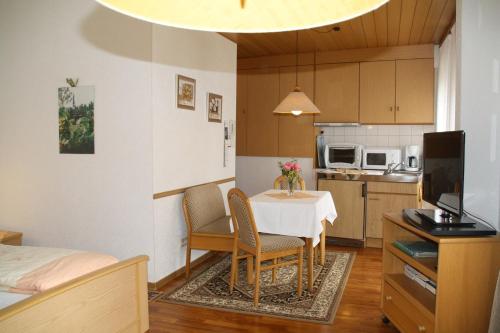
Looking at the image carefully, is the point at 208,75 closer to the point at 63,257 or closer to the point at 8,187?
the point at 8,187

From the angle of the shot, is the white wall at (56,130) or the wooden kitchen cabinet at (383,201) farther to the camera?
the wooden kitchen cabinet at (383,201)

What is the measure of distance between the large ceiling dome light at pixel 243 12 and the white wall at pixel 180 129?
9.68ft

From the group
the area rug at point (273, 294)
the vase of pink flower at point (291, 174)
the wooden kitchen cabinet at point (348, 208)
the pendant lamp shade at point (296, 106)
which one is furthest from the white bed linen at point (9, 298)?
the wooden kitchen cabinet at point (348, 208)

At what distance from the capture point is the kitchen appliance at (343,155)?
18.8ft

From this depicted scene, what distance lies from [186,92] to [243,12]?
3.40m

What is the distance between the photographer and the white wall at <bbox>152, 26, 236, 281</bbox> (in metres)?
3.67

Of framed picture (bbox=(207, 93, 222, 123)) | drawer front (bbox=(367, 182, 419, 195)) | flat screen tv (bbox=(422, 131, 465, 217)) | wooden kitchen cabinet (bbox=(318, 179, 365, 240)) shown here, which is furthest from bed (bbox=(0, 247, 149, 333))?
drawer front (bbox=(367, 182, 419, 195))

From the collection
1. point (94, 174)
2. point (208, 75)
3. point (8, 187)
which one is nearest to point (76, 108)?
point (94, 174)

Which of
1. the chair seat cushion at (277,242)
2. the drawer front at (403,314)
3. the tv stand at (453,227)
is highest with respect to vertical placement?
the tv stand at (453,227)

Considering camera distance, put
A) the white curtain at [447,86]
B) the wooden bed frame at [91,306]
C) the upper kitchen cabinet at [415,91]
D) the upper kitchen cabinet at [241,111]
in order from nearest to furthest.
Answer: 1. the wooden bed frame at [91,306]
2. the white curtain at [447,86]
3. the upper kitchen cabinet at [415,91]
4. the upper kitchen cabinet at [241,111]

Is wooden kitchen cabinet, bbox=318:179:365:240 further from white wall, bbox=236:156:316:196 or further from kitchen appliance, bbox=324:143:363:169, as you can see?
white wall, bbox=236:156:316:196

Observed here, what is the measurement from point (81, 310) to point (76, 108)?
2.39 m

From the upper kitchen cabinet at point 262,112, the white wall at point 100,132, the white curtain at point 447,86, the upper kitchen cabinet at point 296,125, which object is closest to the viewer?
the white wall at point 100,132

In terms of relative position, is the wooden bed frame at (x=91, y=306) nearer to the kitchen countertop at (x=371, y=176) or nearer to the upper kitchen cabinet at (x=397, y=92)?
the kitchen countertop at (x=371, y=176)
